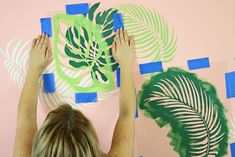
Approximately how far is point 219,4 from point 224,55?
187 mm

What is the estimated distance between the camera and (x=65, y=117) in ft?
2.06

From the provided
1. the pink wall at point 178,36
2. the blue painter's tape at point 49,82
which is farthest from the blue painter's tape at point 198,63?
the blue painter's tape at point 49,82

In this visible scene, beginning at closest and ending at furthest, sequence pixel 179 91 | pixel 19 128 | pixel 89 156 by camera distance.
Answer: pixel 89 156, pixel 19 128, pixel 179 91

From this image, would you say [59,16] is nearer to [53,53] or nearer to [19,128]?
[53,53]

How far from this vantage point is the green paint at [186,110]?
2.93ft

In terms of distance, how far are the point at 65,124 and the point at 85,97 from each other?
0.28 meters

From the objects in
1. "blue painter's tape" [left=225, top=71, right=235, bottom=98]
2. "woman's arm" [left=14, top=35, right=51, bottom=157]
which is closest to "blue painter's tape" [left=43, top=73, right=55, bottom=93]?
"woman's arm" [left=14, top=35, right=51, bottom=157]

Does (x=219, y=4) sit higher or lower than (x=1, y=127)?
higher

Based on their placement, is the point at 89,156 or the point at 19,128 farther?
the point at 19,128

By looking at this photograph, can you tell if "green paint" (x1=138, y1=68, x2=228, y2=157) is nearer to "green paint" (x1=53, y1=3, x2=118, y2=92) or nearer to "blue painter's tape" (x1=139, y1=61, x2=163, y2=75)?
"blue painter's tape" (x1=139, y1=61, x2=163, y2=75)

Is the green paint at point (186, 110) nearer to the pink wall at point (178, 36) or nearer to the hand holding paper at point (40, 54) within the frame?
the pink wall at point (178, 36)

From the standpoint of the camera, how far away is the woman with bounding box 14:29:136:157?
1.91 ft

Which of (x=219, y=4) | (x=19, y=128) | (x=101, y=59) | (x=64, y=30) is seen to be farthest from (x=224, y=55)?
(x=19, y=128)

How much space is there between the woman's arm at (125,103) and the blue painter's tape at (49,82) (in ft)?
0.74
